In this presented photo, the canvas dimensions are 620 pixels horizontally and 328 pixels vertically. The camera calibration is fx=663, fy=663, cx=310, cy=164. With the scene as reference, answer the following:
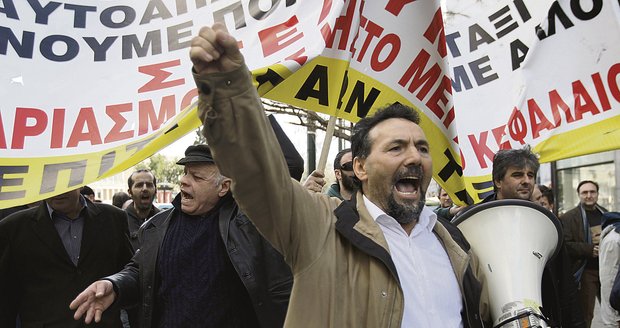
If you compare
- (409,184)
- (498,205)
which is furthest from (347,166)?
(409,184)

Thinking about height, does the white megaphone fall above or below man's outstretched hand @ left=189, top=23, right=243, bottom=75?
below

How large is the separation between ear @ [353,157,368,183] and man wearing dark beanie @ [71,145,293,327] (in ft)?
3.45

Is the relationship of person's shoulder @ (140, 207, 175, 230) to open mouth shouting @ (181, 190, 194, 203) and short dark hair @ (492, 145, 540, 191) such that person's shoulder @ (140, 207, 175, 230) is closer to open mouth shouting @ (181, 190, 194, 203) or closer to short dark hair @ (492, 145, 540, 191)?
open mouth shouting @ (181, 190, 194, 203)

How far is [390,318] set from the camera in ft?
6.12

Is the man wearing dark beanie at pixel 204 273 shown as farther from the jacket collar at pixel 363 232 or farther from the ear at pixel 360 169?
the jacket collar at pixel 363 232

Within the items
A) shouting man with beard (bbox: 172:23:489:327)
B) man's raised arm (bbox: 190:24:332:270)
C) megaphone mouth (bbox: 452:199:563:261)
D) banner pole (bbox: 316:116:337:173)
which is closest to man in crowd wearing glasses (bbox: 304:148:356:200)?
banner pole (bbox: 316:116:337:173)

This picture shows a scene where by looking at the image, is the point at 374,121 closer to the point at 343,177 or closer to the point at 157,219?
the point at 157,219

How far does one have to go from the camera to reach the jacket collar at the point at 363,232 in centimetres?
191

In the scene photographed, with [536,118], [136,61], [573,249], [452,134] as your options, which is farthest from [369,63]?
[573,249]

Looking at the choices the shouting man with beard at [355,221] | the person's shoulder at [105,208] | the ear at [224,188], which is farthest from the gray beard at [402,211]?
the person's shoulder at [105,208]

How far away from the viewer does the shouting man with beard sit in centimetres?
159

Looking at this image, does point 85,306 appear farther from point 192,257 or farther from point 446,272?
point 446,272

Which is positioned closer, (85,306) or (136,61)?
(85,306)

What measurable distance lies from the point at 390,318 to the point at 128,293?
169 centimetres
